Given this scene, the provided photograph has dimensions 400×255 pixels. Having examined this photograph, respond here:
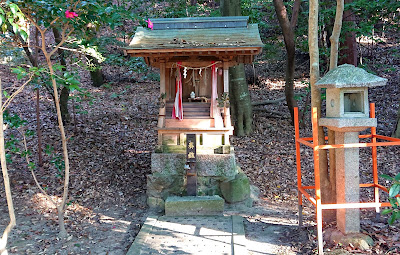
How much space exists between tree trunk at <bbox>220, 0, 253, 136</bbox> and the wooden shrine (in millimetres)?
3634

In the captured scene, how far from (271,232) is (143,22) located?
4.44 m

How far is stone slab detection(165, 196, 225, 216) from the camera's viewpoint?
7.25 m

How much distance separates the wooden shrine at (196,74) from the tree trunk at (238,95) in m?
3.63

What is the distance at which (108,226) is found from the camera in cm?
679

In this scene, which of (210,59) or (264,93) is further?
(264,93)

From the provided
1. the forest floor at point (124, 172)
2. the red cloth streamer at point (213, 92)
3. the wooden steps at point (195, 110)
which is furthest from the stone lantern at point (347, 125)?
the wooden steps at point (195, 110)

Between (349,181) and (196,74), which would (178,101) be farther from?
(349,181)

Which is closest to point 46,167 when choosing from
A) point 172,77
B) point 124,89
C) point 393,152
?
point 172,77

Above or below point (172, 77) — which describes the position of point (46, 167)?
below

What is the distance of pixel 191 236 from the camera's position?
6035 mm

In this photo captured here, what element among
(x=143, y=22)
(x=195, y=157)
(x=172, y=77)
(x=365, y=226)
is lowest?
Result: (x=365, y=226)

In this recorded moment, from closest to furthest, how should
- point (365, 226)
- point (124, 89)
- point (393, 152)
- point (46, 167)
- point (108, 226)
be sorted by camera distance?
point (365, 226), point (108, 226), point (46, 167), point (393, 152), point (124, 89)

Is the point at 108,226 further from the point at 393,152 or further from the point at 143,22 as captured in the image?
the point at 393,152

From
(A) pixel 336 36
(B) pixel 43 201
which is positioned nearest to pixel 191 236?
(B) pixel 43 201
